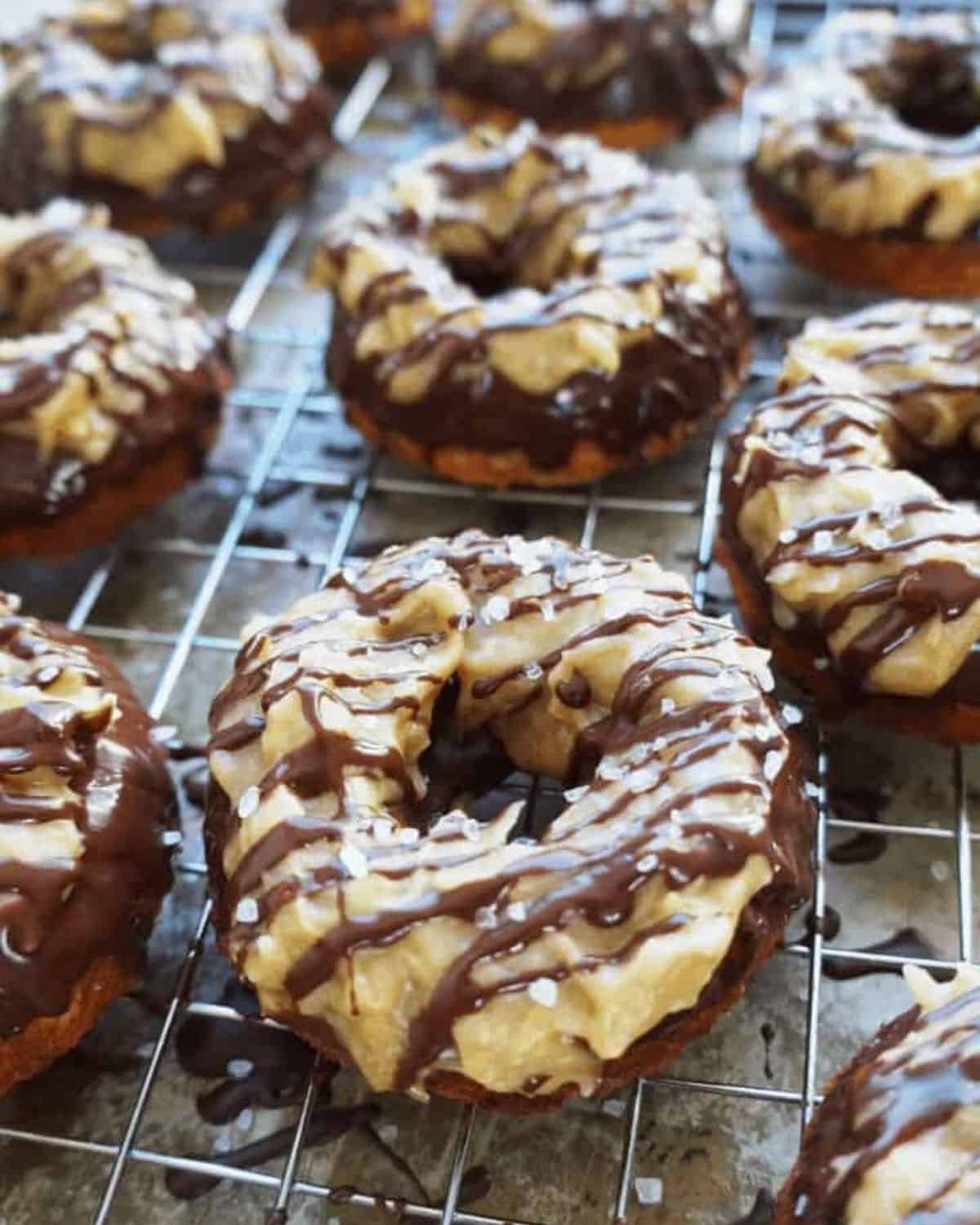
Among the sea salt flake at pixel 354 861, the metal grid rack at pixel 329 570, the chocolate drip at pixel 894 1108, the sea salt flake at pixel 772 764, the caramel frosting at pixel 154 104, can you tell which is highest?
the caramel frosting at pixel 154 104

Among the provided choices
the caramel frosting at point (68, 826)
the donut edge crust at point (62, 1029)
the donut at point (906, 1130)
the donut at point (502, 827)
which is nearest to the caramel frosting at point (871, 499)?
the donut at point (502, 827)

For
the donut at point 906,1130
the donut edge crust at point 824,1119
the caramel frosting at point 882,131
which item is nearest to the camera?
the donut at point 906,1130

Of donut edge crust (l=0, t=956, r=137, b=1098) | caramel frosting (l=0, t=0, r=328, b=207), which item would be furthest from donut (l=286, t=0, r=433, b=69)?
donut edge crust (l=0, t=956, r=137, b=1098)

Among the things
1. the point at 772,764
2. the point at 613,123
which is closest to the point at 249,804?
the point at 772,764

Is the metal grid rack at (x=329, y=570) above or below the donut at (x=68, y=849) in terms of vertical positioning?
below

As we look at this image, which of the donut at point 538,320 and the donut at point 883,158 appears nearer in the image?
the donut at point 538,320

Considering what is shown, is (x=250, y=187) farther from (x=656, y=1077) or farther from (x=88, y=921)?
(x=656, y=1077)

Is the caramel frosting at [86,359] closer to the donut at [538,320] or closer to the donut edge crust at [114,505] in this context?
the donut edge crust at [114,505]
